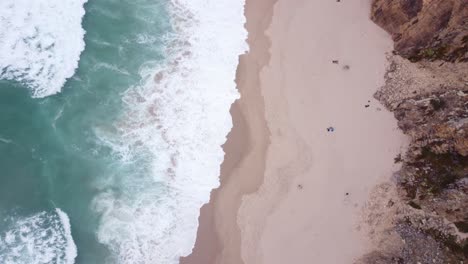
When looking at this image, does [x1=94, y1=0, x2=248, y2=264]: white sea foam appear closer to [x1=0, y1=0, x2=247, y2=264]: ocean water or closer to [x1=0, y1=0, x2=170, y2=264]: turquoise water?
[x1=0, y1=0, x2=247, y2=264]: ocean water

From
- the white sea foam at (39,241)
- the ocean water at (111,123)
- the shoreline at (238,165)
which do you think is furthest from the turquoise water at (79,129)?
the shoreline at (238,165)

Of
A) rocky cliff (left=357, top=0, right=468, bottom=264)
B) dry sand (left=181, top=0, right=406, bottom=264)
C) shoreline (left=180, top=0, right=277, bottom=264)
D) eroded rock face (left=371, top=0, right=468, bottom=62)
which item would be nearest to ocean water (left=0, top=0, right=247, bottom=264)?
shoreline (left=180, top=0, right=277, bottom=264)

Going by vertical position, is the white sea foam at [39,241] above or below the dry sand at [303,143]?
below

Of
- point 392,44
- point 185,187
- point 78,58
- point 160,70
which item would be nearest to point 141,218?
point 185,187

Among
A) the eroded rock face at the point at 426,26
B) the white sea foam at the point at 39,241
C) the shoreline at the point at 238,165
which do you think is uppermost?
the eroded rock face at the point at 426,26

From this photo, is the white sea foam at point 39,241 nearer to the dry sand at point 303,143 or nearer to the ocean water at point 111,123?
the ocean water at point 111,123

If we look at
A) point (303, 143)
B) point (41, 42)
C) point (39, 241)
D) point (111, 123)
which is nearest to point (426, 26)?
point (303, 143)
